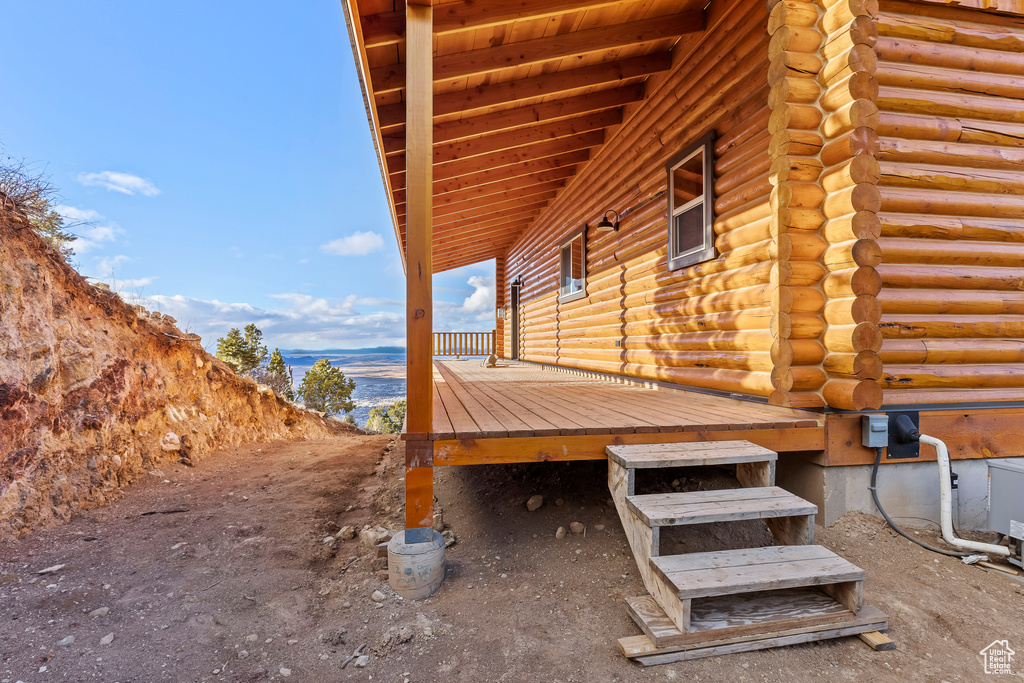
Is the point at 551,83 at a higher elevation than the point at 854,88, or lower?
higher

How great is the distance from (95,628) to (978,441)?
5.49 meters

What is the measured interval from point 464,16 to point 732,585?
4091mm

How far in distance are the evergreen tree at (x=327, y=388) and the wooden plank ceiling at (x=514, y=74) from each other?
49.7 feet

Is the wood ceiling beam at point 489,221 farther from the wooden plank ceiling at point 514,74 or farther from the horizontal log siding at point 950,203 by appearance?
the horizontal log siding at point 950,203

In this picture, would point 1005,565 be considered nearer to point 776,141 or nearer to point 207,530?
point 776,141

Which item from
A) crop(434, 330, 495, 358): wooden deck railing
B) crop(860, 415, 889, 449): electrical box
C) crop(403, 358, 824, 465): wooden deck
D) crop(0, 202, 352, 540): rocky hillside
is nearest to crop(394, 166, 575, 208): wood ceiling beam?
crop(0, 202, 352, 540): rocky hillside

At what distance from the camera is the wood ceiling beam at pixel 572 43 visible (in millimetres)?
4203

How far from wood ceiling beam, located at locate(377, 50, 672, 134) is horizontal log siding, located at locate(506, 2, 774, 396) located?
0.30 metres

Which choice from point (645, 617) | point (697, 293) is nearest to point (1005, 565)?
point (645, 617)

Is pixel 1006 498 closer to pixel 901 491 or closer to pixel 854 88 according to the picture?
pixel 901 491

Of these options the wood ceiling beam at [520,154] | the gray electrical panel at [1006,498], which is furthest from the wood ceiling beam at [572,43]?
the gray electrical panel at [1006,498]

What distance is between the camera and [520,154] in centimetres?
664

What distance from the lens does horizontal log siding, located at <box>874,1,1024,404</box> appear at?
3.22m

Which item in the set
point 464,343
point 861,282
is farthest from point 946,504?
point 464,343
